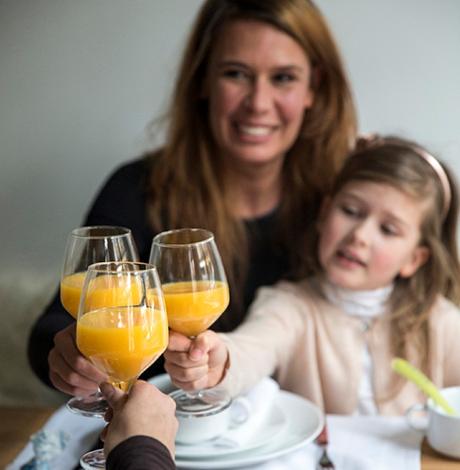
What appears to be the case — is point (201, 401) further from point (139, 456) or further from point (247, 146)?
point (247, 146)

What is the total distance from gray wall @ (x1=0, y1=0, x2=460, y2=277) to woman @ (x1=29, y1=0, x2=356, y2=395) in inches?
10.9

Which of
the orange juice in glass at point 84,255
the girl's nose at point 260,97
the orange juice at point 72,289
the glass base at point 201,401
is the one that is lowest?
the glass base at point 201,401

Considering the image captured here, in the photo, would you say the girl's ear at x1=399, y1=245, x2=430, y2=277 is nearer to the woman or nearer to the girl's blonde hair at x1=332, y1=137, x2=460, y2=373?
the girl's blonde hair at x1=332, y1=137, x2=460, y2=373

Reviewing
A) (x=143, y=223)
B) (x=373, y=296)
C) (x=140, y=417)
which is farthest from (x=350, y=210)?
(x=140, y=417)

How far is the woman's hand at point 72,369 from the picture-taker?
1358mm

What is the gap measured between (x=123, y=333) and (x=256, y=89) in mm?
1175

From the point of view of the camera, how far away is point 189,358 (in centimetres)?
137

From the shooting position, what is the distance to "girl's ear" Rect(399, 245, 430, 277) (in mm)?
2133

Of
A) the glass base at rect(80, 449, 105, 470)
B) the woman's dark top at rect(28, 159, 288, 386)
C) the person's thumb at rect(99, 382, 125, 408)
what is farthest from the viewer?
the woman's dark top at rect(28, 159, 288, 386)

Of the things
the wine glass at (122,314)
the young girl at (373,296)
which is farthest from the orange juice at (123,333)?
the young girl at (373,296)

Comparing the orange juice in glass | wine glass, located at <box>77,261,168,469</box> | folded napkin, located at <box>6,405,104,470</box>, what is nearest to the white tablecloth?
folded napkin, located at <box>6,405,104,470</box>

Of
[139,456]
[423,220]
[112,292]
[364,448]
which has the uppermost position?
[112,292]

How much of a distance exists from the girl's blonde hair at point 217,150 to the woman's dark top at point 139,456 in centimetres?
128

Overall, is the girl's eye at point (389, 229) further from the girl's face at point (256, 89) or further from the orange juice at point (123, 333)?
the orange juice at point (123, 333)
